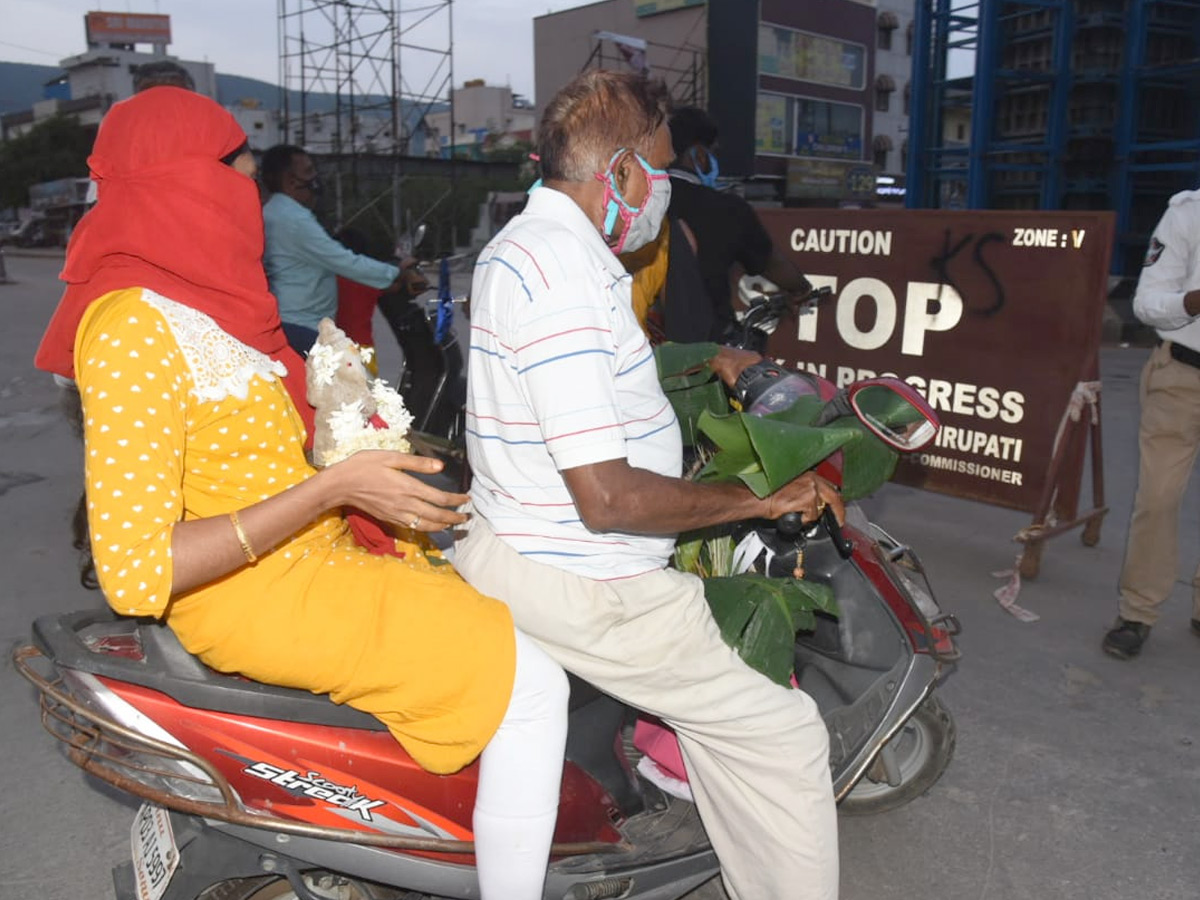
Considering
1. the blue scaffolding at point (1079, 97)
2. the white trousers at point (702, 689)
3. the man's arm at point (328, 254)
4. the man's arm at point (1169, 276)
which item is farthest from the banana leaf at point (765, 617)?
the blue scaffolding at point (1079, 97)

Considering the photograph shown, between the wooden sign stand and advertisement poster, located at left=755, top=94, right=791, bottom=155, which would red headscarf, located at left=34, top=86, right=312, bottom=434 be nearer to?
the wooden sign stand

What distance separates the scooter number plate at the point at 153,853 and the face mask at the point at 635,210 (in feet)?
4.79

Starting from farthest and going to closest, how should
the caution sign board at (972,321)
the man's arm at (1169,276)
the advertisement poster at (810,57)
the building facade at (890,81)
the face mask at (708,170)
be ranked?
1. the building facade at (890,81)
2. the advertisement poster at (810,57)
3. the caution sign board at (972,321)
4. the face mask at (708,170)
5. the man's arm at (1169,276)

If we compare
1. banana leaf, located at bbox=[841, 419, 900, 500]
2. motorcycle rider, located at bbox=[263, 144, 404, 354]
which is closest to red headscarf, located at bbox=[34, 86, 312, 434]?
banana leaf, located at bbox=[841, 419, 900, 500]

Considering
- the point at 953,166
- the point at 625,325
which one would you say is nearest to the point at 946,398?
the point at 625,325

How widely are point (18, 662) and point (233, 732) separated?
1.59ft

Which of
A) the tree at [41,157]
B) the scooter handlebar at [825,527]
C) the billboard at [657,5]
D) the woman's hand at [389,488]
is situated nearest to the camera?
the woman's hand at [389,488]

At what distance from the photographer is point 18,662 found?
1.93 metres

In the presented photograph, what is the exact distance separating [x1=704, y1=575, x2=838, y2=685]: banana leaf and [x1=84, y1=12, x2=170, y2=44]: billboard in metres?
95.0

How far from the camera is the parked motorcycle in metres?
1.79

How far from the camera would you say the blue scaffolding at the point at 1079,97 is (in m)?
11.2

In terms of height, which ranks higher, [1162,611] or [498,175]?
[498,175]

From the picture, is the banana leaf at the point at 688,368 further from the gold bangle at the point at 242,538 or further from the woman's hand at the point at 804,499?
the gold bangle at the point at 242,538

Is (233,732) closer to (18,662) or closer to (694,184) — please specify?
(18,662)
